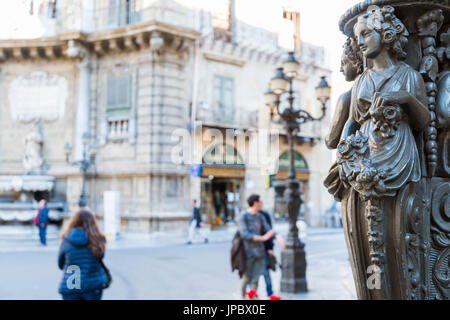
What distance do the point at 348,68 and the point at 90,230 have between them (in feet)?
9.26

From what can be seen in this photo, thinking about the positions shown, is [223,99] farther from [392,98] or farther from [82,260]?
[392,98]

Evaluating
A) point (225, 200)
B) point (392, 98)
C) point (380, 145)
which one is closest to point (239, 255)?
point (380, 145)

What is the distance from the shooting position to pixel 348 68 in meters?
2.93

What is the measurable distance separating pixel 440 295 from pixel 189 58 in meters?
18.5

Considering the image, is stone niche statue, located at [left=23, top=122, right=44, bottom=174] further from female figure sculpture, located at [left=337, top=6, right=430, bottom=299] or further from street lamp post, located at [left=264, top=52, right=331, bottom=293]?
female figure sculpture, located at [left=337, top=6, right=430, bottom=299]

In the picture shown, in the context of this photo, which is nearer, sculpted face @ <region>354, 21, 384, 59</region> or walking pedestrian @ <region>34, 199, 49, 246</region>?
sculpted face @ <region>354, 21, 384, 59</region>

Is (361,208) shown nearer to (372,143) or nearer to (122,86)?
(372,143)

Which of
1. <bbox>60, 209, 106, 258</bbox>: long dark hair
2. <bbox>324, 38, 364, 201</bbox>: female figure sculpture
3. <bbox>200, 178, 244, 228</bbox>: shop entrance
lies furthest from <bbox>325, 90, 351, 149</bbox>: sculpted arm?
<bbox>200, 178, 244, 228</bbox>: shop entrance

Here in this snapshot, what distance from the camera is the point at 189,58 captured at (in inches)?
788

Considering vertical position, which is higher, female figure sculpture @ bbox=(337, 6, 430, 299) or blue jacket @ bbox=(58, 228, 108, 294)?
female figure sculpture @ bbox=(337, 6, 430, 299)

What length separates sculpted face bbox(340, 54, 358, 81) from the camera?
9.55 ft

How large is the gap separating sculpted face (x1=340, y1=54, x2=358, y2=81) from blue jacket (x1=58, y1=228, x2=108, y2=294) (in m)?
2.80
